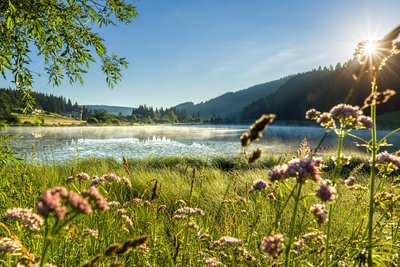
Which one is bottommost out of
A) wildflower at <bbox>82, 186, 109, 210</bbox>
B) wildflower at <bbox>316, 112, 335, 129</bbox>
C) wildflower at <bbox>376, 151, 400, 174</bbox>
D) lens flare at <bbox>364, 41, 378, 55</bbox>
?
wildflower at <bbox>82, 186, 109, 210</bbox>

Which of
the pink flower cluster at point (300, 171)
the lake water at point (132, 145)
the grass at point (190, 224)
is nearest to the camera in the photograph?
the pink flower cluster at point (300, 171)

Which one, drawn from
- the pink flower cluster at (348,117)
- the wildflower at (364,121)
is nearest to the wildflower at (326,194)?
the pink flower cluster at (348,117)

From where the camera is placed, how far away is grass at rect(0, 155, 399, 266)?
327cm

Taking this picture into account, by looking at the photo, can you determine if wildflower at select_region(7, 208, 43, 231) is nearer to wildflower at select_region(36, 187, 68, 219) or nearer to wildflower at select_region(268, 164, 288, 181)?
wildflower at select_region(36, 187, 68, 219)

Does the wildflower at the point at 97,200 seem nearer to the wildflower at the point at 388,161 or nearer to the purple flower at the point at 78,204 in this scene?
the purple flower at the point at 78,204

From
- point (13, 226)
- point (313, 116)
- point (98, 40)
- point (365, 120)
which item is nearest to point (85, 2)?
point (98, 40)

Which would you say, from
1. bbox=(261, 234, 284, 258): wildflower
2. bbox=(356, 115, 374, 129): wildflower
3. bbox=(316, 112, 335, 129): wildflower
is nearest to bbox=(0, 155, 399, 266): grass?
bbox=(261, 234, 284, 258): wildflower

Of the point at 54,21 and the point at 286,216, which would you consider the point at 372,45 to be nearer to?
the point at 286,216

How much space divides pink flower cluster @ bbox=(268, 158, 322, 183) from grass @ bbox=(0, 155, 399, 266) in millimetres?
82

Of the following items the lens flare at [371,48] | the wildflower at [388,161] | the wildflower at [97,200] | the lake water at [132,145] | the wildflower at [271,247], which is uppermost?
the lens flare at [371,48]

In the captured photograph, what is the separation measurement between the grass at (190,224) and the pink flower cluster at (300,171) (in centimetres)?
8

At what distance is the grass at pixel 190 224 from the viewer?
10.7 feet

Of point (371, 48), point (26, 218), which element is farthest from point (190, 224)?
point (371, 48)

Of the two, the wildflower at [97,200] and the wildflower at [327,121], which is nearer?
the wildflower at [97,200]
